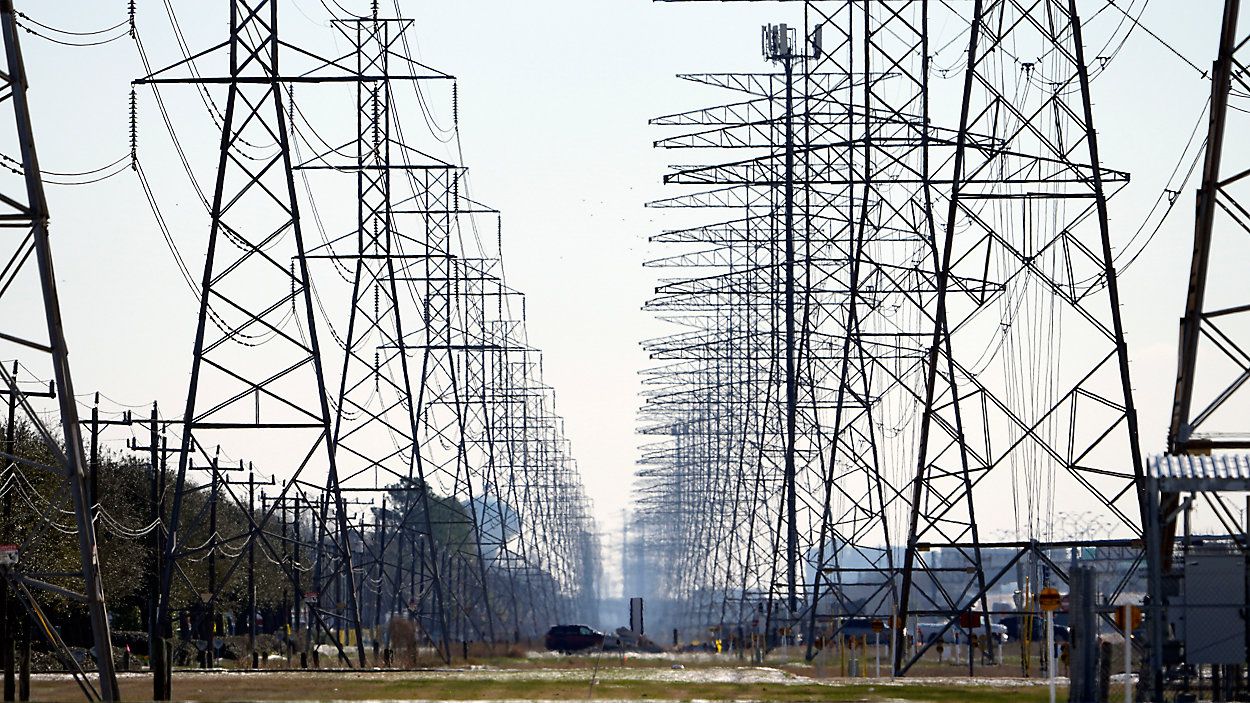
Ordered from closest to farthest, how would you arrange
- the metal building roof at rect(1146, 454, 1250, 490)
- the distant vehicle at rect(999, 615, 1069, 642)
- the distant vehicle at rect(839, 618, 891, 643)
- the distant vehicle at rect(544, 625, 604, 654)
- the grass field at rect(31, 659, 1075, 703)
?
the metal building roof at rect(1146, 454, 1250, 490) < the grass field at rect(31, 659, 1075, 703) < the distant vehicle at rect(839, 618, 891, 643) < the distant vehicle at rect(999, 615, 1069, 642) < the distant vehicle at rect(544, 625, 604, 654)

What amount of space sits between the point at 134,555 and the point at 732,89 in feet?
139

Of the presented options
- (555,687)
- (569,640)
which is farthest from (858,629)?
(555,687)

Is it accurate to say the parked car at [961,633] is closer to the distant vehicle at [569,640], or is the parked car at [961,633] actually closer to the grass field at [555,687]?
the distant vehicle at [569,640]

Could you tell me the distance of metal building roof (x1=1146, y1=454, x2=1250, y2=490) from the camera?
966 inches

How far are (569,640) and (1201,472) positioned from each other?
198 feet

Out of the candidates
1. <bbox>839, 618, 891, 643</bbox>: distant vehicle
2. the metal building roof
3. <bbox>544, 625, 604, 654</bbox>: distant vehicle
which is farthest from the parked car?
the metal building roof

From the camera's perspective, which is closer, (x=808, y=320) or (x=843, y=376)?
(x=843, y=376)

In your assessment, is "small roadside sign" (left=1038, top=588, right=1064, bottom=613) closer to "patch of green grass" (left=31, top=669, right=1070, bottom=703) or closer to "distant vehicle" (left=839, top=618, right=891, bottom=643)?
"patch of green grass" (left=31, top=669, right=1070, bottom=703)

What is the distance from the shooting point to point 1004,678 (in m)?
37.7

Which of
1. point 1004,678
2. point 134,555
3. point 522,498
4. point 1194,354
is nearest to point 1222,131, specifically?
point 1194,354

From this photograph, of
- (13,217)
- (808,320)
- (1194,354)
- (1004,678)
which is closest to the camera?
(13,217)

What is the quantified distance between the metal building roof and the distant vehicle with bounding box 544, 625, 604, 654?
57.8 m

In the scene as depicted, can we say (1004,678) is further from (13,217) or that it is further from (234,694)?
(13,217)

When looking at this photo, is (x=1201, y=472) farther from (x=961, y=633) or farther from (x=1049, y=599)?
(x=961, y=633)
